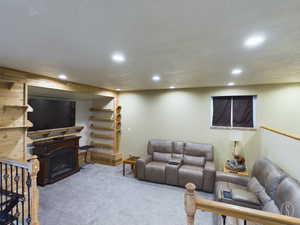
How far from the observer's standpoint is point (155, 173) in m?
4.29

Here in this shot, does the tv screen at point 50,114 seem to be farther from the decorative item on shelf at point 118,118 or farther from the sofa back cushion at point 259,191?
the sofa back cushion at point 259,191

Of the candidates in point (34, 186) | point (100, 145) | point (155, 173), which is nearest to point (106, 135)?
point (100, 145)

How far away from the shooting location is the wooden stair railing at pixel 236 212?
105cm

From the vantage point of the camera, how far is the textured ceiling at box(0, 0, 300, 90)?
1.13 m

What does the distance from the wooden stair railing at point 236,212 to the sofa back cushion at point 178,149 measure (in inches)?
140

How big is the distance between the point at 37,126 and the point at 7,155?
134cm

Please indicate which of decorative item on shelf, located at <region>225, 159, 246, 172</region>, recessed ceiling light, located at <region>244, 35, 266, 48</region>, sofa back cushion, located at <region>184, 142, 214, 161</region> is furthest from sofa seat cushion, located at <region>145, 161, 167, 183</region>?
recessed ceiling light, located at <region>244, 35, 266, 48</region>

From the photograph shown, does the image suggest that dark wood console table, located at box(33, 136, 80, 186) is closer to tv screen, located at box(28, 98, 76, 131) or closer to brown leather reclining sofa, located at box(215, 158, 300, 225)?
tv screen, located at box(28, 98, 76, 131)

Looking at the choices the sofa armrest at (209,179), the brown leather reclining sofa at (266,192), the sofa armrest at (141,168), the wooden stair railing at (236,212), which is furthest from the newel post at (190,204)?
the sofa armrest at (141,168)

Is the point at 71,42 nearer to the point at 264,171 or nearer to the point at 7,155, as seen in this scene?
the point at 7,155

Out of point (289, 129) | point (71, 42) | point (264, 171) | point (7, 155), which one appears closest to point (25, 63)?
point (71, 42)

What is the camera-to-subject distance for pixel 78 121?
571 cm

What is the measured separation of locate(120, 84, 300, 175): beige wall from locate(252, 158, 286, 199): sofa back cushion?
1.43 metres

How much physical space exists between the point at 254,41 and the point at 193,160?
3583mm
